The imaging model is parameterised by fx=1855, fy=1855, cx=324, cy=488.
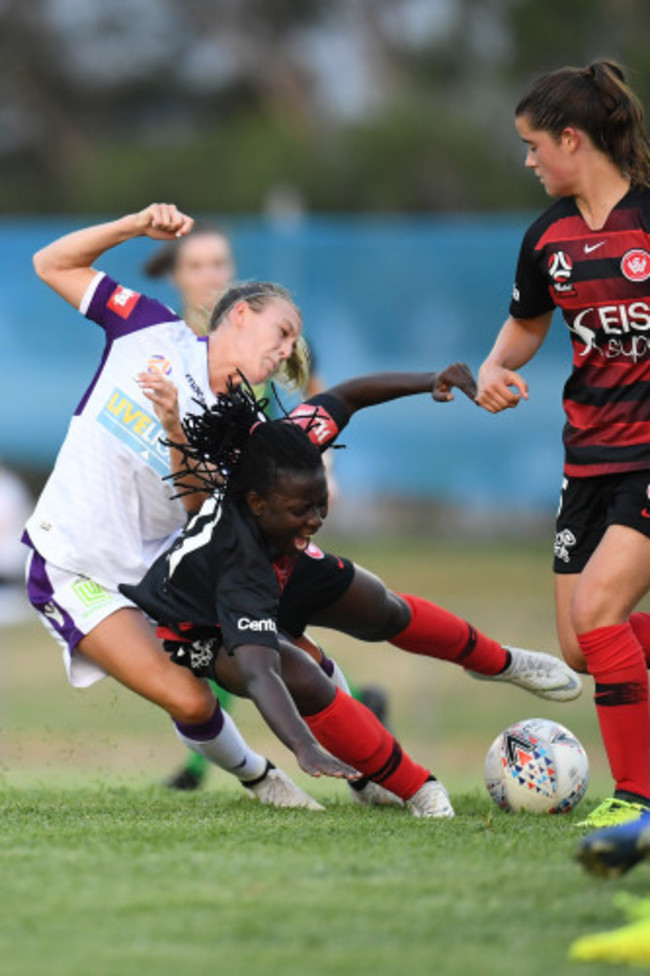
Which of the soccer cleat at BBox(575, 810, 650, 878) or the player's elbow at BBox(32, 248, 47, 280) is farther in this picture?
the player's elbow at BBox(32, 248, 47, 280)

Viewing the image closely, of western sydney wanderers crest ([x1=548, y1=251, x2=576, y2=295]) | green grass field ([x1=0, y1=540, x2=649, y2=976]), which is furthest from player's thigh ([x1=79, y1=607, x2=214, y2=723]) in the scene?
western sydney wanderers crest ([x1=548, y1=251, x2=576, y2=295])

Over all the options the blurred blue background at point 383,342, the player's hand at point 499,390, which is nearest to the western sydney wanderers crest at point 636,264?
the player's hand at point 499,390

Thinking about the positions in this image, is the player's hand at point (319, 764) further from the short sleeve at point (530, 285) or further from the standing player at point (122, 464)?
the short sleeve at point (530, 285)

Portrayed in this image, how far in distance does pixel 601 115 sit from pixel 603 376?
2.58ft

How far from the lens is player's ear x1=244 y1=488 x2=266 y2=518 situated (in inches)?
216

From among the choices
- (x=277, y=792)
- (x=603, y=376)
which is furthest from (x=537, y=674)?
(x=603, y=376)

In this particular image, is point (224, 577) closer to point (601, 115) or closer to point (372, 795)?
point (372, 795)

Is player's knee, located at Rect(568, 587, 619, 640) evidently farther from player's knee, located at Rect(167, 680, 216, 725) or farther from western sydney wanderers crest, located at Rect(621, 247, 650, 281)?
player's knee, located at Rect(167, 680, 216, 725)

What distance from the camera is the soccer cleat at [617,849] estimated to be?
Answer: 409 cm

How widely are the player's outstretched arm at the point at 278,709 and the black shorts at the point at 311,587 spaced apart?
0.67 meters

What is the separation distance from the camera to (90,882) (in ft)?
14.5

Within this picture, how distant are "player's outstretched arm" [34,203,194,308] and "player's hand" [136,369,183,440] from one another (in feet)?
1.85

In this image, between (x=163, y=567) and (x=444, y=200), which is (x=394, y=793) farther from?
(x=444, y=200)

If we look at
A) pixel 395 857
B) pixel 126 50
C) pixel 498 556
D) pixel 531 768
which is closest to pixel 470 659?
pixel 531 768
